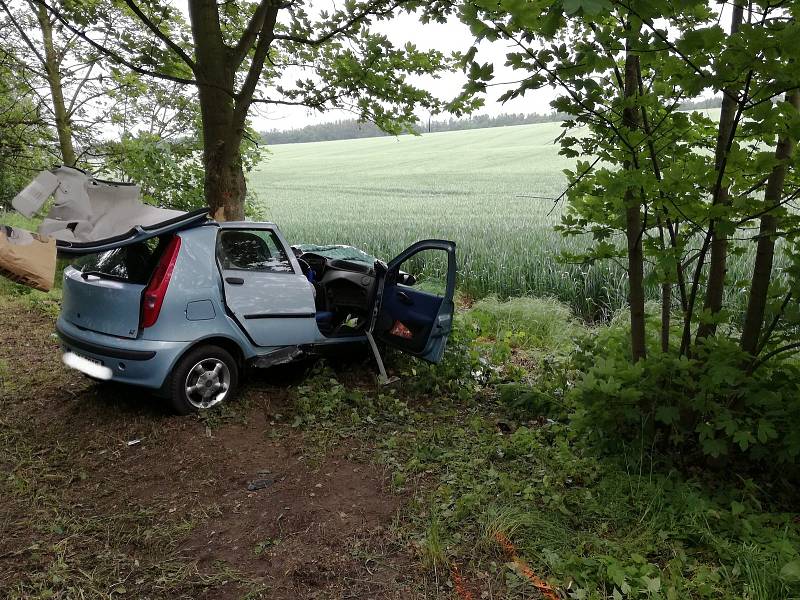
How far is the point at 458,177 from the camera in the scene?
90.4 ft

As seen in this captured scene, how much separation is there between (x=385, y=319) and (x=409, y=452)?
5.27 ft

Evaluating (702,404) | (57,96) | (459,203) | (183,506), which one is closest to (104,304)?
(183,506)

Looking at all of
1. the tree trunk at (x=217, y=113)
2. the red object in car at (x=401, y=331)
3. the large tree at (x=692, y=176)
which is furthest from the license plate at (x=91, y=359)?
the large tree at (x=692, y=176)

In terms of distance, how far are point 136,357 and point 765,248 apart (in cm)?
411

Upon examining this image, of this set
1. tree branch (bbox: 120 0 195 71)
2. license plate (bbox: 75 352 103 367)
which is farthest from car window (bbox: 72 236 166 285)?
tree branch (bbox: 120 0 195 71)

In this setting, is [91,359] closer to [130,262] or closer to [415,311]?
[130,262]

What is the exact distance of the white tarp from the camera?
11.5 ft

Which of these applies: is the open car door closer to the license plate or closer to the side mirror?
the side mirror

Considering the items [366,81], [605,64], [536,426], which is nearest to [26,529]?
[536,426]

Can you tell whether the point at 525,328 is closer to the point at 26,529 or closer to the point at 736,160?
the point at 736,160

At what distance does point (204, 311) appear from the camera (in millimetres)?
4383

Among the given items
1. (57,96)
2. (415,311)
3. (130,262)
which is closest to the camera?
(130,262)

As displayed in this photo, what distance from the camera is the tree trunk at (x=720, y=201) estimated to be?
10.0ft

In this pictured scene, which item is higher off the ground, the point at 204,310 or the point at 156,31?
the point at 156,31
